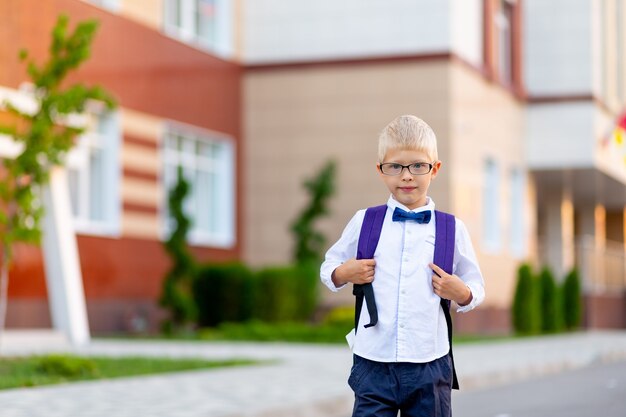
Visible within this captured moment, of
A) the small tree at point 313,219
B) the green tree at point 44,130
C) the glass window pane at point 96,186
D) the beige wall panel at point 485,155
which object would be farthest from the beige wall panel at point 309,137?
the green tree at point 44,130

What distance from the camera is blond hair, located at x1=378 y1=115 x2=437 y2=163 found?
5145mm

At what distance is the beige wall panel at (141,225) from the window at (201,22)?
3634 millimetres

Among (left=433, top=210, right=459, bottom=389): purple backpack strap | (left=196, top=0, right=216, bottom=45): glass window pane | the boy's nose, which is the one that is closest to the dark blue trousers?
(left=433, top=210, right=459, bottom=389): purple backpack strap

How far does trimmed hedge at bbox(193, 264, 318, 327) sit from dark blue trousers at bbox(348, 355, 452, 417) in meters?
18.4

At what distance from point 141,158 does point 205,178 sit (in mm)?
2991

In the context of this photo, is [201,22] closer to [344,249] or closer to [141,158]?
[141,158]

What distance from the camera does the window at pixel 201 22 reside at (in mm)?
25523

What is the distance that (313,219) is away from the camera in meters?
24.9

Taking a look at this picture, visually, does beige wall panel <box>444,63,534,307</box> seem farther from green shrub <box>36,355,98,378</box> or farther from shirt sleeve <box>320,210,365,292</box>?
shirt sleeve <box>320,210,365,292</box>

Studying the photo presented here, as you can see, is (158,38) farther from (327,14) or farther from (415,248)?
(415,248)

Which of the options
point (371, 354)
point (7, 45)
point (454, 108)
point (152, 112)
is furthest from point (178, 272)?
point (371, 354)

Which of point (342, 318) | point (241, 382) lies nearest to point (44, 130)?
point (241, 382)

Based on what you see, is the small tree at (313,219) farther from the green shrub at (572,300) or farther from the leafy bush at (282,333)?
the green shrub at (572,300)

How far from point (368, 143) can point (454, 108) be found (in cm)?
194
